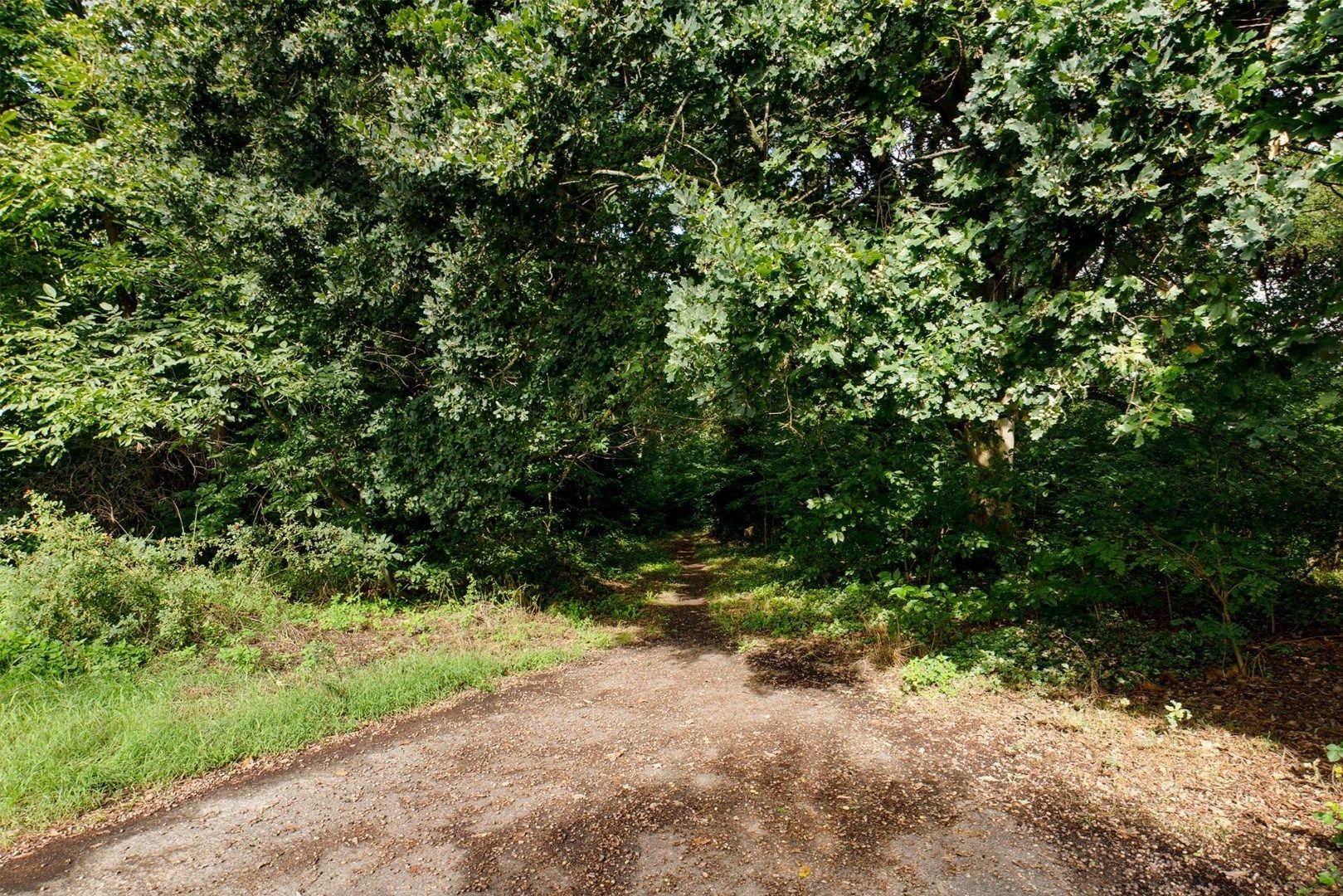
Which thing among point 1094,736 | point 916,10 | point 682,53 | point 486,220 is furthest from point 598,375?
point 1094,736

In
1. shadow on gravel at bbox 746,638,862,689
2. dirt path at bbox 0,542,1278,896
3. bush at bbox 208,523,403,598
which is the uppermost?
bush at bbox 208,523,403,598

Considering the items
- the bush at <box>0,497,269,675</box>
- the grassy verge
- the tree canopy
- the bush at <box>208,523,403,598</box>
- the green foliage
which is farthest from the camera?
the bush at <box>208,523,403,598</box>

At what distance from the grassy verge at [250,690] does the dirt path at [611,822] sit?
45 centimetres

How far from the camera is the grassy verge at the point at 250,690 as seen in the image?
4.55 metres

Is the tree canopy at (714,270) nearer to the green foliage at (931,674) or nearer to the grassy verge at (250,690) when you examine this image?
the green foliage at (931,674)

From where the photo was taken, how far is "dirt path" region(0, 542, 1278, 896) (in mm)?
3396

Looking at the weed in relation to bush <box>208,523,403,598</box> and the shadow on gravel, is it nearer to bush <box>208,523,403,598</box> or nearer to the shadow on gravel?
the shadow on gravel

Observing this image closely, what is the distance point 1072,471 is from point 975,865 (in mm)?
5386

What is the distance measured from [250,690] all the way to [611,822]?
416cm

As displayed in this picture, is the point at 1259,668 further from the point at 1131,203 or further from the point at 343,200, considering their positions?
the point at 343,200

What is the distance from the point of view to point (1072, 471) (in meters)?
7.31

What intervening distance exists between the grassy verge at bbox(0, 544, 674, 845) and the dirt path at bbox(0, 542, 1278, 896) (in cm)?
45

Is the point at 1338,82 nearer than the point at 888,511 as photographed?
Yes

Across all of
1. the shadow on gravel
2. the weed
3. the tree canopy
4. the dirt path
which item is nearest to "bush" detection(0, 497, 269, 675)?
the tree canopy
